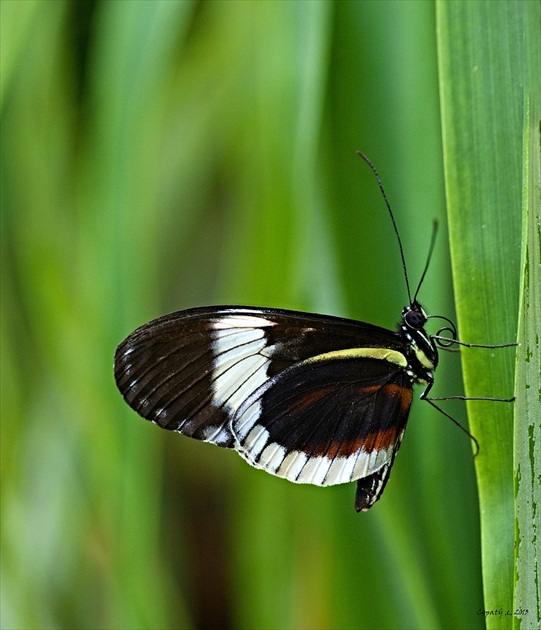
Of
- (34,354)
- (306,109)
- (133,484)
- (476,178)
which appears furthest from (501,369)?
(34,354)

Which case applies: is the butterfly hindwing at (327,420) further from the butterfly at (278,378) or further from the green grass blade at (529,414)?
the green grass blade at (529,414)

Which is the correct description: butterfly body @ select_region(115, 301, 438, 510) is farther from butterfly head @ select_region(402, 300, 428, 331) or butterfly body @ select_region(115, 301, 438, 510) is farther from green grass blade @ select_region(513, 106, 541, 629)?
green grass blade @ select_region(513, 106, 541, 629)

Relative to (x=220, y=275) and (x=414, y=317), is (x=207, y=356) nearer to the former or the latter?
(x=414, y=317)

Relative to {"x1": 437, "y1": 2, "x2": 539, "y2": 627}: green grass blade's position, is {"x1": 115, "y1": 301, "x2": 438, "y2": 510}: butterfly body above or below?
below

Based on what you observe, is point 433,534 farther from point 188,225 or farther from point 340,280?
point 188,225

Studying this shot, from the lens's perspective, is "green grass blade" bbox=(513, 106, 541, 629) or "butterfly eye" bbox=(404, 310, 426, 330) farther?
"butterfly eye" bbox=(404, 310, 426, 330)

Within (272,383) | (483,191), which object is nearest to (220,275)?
(272,383)

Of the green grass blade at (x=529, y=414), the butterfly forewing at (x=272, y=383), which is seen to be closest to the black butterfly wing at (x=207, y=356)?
the butterfly forewing at (x=272, y=383)

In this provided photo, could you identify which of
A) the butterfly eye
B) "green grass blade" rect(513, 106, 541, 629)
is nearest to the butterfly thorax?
the butterfly eye

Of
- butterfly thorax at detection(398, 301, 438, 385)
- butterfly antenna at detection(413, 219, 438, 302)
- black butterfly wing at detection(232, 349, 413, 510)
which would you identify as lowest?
black butterfly wing at detection(232, 349, 413, 510)
